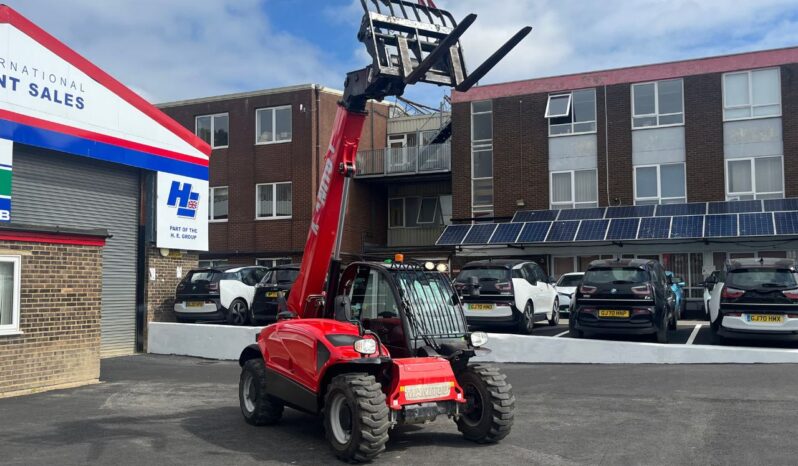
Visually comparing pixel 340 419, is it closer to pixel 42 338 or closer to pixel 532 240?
pixel 42 338

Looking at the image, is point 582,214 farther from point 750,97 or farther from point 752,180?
point 750,97

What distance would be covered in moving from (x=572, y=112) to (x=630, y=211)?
4.49 m

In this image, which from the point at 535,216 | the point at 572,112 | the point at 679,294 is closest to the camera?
the point at 679,294

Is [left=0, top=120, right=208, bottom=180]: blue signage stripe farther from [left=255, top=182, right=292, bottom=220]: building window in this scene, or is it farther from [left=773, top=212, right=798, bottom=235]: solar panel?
[left=773, top=212, right=798, bottom=235]: solar panel

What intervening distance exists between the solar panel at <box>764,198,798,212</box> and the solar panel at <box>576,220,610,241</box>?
4775mm

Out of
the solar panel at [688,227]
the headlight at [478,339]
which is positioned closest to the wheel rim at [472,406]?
the headlight at [478,339]

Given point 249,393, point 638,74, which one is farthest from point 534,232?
point 249,393

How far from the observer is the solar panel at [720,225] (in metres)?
21.5

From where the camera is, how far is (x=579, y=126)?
2700cm

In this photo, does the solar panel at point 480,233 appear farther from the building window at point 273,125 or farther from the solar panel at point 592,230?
the building window at point 273,125

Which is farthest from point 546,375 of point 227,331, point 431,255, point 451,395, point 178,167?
point 431,255

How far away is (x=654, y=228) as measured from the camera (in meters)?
22.9

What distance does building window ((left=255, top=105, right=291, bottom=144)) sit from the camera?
98.7 feet

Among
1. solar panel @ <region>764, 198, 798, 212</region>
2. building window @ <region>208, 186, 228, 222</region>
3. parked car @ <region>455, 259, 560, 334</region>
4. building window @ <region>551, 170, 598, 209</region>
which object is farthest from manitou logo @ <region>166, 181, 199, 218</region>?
solar panel @ <region>764, 198, 798, 212</region>
